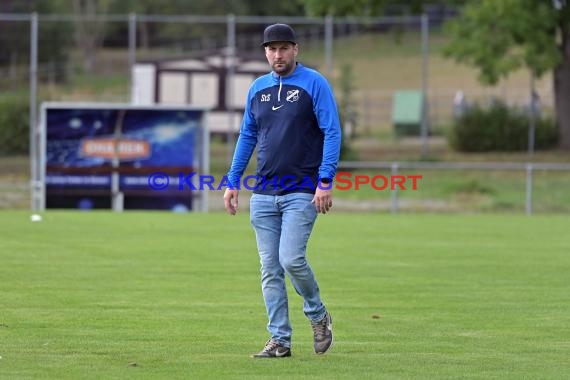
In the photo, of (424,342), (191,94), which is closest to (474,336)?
(424,342)

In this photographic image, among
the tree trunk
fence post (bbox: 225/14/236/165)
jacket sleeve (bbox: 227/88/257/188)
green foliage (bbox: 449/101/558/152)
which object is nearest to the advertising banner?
fence post (bbox: 225/14/236/165)

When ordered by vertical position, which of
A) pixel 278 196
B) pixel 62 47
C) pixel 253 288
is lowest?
pixel 253 288

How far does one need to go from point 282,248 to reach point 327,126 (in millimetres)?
852

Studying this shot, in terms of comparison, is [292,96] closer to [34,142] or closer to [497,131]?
[34,142]

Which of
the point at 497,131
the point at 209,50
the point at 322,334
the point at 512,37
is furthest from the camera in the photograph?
the point at 209,50

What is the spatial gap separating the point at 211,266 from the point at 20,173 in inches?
671

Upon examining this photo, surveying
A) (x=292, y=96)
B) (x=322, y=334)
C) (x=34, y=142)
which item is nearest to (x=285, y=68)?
(x=292, y=96)

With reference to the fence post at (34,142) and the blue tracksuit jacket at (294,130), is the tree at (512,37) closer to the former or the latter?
the fence post at (34,142)

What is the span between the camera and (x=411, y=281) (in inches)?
573

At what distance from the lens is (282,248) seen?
28.4 ft

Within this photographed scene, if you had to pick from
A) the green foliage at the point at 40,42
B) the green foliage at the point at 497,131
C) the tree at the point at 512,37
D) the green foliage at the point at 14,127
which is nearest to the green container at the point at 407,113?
the green foliage at the point at 497,131

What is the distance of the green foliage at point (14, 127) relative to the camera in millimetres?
32750

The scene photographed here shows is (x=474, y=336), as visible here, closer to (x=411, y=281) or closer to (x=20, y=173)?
Answer: (x=411, y=281)

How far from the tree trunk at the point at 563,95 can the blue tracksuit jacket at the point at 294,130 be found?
28716 millimetres
